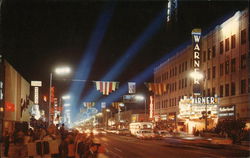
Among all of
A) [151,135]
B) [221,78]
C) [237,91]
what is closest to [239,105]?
[237,91]

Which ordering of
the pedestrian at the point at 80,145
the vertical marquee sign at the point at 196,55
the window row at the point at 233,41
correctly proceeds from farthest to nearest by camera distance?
the vertical marquee sign at the point at 196,55
the window row at the point at 233,41
the pedestrian at the point at 80,145

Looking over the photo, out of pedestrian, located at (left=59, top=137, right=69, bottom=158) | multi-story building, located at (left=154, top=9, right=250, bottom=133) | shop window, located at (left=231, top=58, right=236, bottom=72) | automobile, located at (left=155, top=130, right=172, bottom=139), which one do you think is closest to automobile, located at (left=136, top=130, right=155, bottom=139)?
automobile, located at (left=155, top=130, right=172, bottom=139)

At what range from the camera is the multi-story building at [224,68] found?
158 feet

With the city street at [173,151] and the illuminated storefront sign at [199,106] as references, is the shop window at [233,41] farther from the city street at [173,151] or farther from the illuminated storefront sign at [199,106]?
the city street at [173,151]

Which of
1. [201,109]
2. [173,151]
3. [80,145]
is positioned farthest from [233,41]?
[80,145]

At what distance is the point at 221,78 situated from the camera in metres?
55.8

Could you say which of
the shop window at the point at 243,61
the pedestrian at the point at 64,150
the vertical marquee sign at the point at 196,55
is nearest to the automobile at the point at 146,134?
the vertical marquee sign at the point at 196,55

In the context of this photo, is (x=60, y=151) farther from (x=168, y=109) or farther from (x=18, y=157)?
(x=168, y=109)

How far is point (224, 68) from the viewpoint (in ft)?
180

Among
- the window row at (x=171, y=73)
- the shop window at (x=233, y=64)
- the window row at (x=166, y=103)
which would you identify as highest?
the window row at (x=171, y=73)

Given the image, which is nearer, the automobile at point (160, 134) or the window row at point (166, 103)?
the automobile at point (160, 134)

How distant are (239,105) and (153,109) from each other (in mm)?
48050

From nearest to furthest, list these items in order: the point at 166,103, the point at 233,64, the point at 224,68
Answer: the point at 233,64
the point at 224,68
the point at 166,103

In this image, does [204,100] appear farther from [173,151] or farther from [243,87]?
[173,151]
